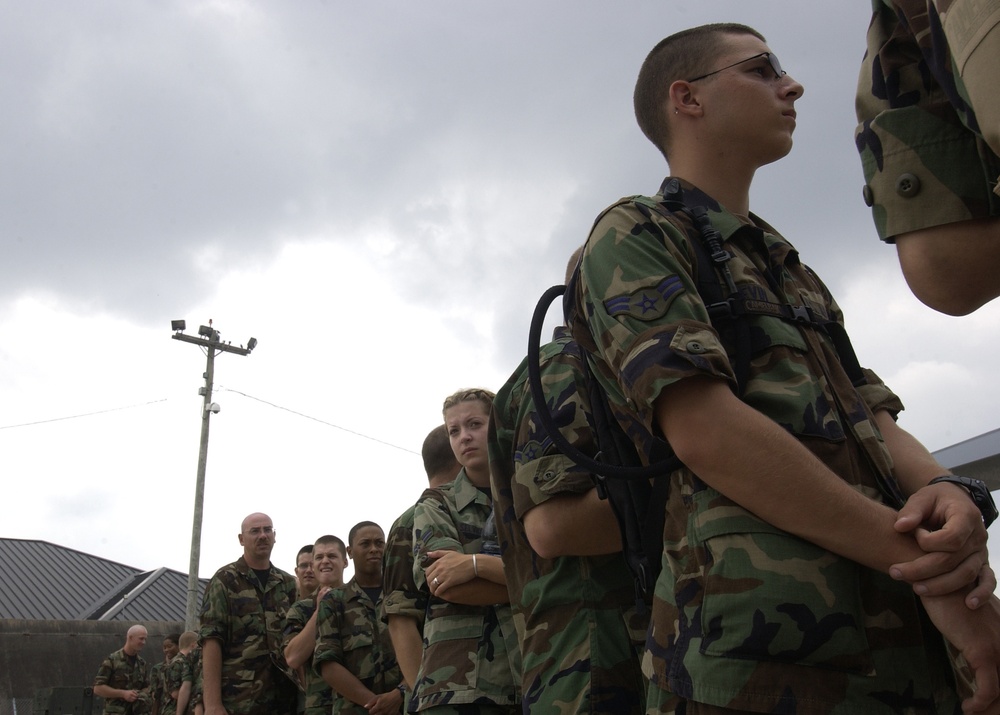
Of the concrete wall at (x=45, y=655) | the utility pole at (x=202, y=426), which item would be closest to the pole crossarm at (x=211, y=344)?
the utility pole at (x=202, y=426)

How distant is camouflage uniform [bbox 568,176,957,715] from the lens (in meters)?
1.43

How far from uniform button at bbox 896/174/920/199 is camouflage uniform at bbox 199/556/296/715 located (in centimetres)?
612

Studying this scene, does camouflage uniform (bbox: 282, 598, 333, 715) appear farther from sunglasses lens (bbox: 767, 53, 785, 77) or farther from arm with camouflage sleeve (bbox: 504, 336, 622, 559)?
sunglasses lens (bbox: 767, 53, 785, 77)

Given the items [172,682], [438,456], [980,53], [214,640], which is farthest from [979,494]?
[172,682]

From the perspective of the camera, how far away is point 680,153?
2119 mm

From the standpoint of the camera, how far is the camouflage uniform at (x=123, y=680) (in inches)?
527

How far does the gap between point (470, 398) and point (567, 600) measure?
1.45 meters

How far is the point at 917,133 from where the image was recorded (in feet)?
4.83

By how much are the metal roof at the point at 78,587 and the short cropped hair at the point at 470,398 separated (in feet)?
71.2

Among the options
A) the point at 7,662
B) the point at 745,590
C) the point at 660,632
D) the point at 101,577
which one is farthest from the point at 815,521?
the point at 101,577

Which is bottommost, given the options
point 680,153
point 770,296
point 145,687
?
point 145,687

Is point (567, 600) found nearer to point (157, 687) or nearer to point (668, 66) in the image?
point (668, 66)

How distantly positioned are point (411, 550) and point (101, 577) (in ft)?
85.8

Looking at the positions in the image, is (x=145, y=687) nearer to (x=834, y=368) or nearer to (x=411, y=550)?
(x=411, y=550)
